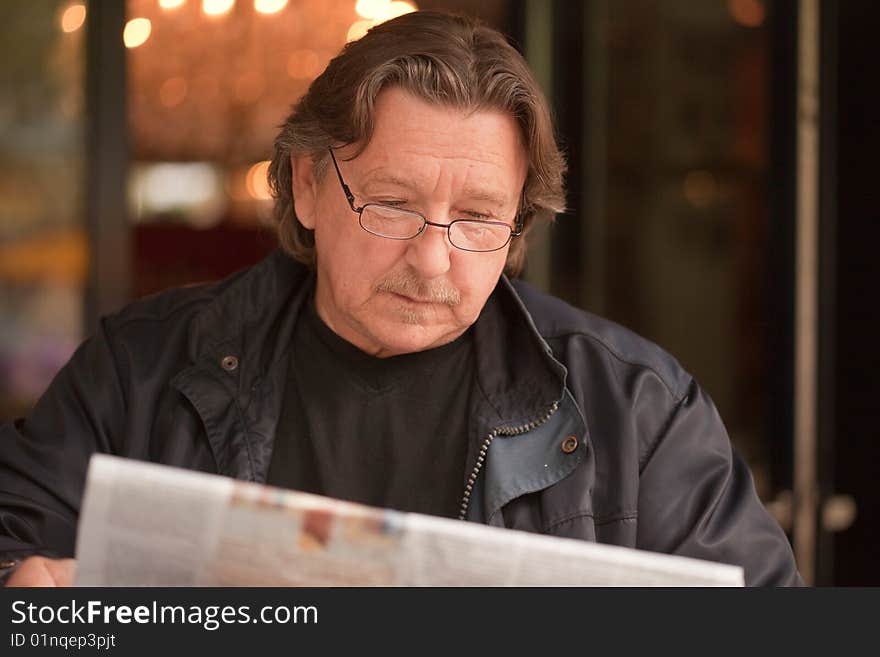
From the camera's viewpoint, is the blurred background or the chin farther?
the blurred background

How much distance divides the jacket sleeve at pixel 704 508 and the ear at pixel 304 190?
675mm

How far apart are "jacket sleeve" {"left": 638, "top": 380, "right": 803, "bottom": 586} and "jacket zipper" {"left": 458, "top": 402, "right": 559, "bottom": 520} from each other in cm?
17

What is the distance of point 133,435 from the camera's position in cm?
183

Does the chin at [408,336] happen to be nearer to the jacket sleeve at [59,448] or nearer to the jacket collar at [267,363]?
the jacket collar at [267,363]

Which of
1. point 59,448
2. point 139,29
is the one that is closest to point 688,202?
point 139,29

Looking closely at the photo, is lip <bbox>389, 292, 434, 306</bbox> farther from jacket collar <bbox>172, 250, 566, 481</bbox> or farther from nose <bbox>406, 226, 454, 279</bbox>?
jacket collar <bbox>172, 250, 566, 481</bbox>

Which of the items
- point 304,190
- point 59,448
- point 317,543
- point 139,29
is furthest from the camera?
point 139,29

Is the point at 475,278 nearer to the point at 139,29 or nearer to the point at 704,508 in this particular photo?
the point at 704,508

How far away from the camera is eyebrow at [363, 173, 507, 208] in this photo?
1707 millimetres

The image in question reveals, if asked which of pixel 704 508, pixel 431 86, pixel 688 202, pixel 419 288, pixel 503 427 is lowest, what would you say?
pixel 704 508

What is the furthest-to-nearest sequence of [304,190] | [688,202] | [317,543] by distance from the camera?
[688,202] < [304,190] < [317,543]

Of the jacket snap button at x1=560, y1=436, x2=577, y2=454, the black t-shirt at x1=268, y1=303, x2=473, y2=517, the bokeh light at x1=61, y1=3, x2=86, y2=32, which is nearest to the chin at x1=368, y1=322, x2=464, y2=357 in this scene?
the black t-shirt at x1=268, y1=303, x2=473, y2=517

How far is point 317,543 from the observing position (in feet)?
3.82

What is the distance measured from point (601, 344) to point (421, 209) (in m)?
0.38
